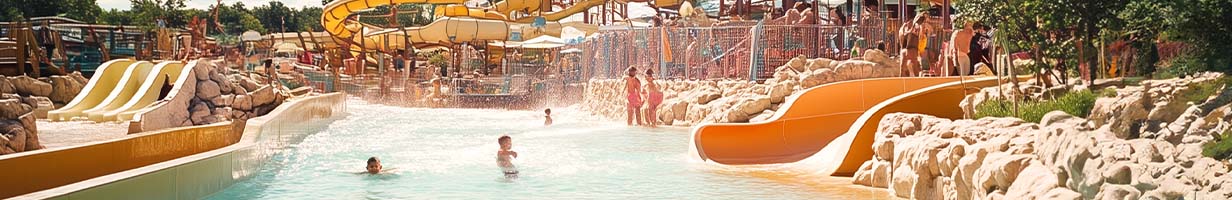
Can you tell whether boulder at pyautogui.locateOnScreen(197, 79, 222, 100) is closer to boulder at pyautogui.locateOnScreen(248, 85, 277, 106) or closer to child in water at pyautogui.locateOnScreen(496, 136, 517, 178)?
boulder at pyautogui.locateOnScreen(248, 85, 277, 106)

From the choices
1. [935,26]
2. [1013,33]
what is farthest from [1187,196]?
[935,26]

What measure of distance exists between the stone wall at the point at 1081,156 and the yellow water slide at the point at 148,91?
10.5 meters

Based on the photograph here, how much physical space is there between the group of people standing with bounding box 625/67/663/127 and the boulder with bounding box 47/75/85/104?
843 cm

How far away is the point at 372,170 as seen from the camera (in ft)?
34.4

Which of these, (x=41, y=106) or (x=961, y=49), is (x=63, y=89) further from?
(x=961, y=49)

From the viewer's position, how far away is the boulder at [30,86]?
52.1 feet

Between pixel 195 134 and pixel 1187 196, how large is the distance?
24.2 ft

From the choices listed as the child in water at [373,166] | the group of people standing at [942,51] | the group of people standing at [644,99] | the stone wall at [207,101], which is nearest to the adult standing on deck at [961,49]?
the group of people standing at [942,51]

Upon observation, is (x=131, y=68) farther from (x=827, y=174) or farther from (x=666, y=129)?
(x=827, y=174)

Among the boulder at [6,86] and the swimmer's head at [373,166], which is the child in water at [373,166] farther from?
the boulder at [6,86]

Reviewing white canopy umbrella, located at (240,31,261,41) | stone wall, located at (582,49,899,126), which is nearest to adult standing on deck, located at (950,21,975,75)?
stone wall, located at (582,49,899,126)

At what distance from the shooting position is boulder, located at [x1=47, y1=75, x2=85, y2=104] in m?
17.5

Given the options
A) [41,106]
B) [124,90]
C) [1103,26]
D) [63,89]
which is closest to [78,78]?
[63,89]

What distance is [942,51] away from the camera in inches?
551
